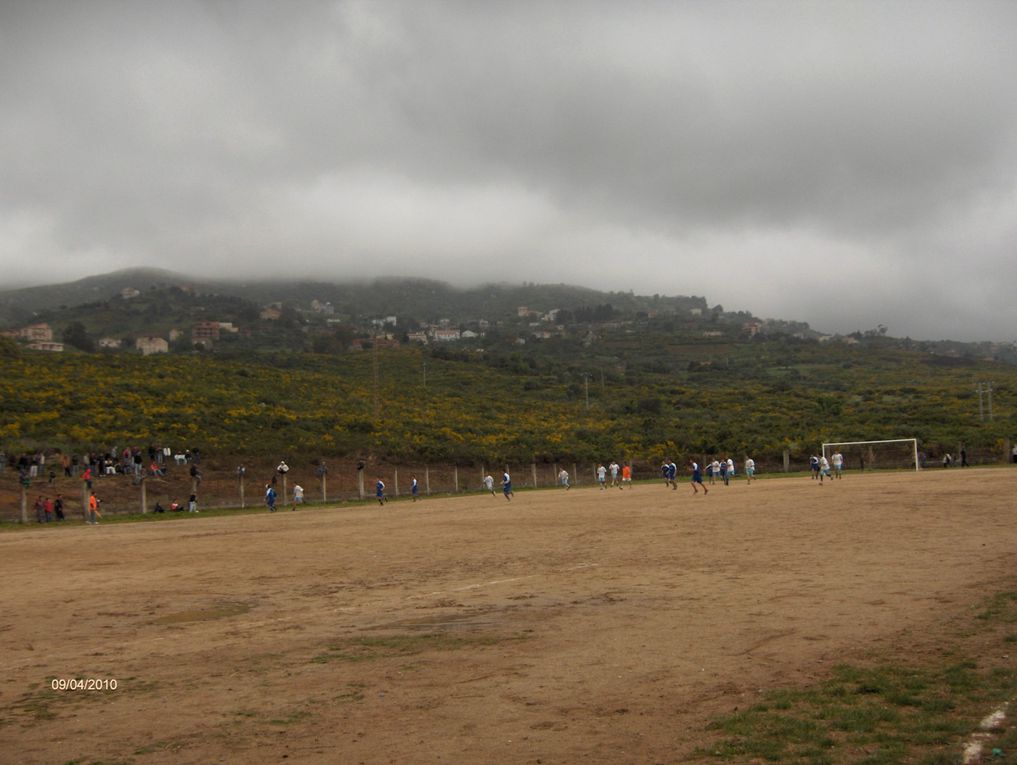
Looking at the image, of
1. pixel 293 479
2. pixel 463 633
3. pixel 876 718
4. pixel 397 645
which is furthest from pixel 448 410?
pixel 876 718

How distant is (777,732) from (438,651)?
4.71m

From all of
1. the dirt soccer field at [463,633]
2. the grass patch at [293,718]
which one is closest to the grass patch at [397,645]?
the dirt soccer field at [463,633]

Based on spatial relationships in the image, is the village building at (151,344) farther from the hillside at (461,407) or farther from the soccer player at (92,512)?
the soccer player at (92,512)

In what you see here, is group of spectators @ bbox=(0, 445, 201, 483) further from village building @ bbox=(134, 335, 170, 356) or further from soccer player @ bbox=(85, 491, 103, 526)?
village building @ bbox=(134, 335, 170, 356)

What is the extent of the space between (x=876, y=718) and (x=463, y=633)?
577 cm

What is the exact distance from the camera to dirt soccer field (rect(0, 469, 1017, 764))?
8312 millimetres

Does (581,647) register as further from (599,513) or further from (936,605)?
(599,513)

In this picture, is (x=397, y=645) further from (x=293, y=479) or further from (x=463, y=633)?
(x=293, y=479)

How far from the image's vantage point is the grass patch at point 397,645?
444 inches

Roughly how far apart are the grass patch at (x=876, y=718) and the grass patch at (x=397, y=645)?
13.5 feet

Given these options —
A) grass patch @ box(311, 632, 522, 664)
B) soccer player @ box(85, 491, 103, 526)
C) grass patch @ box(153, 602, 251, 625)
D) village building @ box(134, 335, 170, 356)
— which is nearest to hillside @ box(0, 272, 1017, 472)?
soccer player @ box(85, 491, 103, 526)

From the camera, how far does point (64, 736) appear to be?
8461mm

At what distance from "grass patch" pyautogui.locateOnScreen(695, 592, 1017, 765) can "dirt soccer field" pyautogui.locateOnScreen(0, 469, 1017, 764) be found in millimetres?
397

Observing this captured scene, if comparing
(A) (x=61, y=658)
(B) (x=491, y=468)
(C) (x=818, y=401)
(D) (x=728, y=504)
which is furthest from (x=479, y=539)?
(C) (x=818, y=401)
